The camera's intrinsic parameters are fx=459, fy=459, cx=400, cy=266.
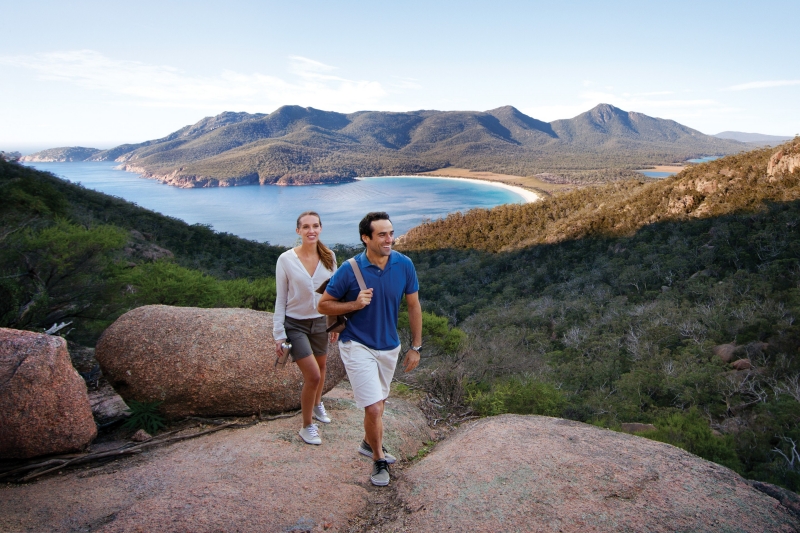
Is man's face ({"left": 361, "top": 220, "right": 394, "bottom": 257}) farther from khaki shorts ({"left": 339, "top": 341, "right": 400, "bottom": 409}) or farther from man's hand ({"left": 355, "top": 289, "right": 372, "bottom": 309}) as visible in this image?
khaki shorts ({"left": 339, "top": 341, "right": 400, "bottom": 409})

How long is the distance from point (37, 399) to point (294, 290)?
7.41ft

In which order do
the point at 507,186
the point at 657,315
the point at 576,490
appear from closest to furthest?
the point at 576,490 < the point at 657,315 < the point at 507,186

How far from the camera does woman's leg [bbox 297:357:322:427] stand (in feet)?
12.3

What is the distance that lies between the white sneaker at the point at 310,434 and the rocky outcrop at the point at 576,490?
0.87 meters

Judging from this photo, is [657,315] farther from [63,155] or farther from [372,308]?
[63,155]

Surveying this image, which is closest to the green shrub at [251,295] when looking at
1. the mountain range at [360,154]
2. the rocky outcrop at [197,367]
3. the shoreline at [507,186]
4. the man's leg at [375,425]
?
the rocky outcrop at [197,367]

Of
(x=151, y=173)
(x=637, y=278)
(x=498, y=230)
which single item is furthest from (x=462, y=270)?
(x=151, y=173)

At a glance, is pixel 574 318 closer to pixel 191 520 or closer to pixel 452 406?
pixel 452 406

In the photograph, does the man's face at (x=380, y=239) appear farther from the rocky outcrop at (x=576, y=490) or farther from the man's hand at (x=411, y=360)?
→ the rocky outcrop at (x=576, y=490)

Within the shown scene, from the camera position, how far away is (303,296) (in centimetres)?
366

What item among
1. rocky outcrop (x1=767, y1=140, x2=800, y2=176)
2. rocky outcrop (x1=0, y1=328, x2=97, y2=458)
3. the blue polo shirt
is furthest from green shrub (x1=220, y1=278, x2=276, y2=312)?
rocky outcrop (x1=767, y1=140, x2=800, y2=176)

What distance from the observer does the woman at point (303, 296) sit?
3.62 m

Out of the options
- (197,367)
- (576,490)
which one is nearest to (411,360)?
(576,490)

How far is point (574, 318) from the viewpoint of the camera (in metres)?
19.1
